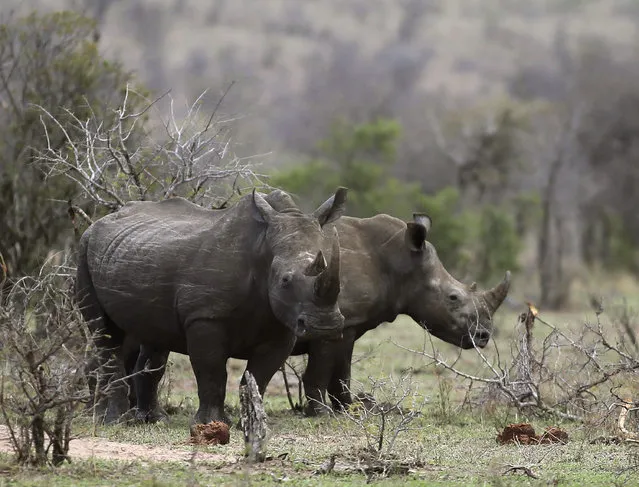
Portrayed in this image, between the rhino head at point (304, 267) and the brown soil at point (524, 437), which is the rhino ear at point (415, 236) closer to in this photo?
the rhino head at point (304, 267)

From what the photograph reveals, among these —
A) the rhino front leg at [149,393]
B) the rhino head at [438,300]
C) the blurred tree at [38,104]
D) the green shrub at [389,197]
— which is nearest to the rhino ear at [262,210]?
the rhino front leg at [149,393]

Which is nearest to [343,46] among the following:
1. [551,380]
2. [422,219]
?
[422,219]

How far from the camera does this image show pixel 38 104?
16250 mm

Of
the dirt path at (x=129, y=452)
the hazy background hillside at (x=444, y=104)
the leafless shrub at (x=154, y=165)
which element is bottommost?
the dirt path at (x=129, y=452)

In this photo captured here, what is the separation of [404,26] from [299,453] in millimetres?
83408

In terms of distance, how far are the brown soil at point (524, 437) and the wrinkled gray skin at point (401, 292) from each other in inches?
81.8

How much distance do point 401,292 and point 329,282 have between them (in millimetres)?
2850

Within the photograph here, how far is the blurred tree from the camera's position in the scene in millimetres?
16375

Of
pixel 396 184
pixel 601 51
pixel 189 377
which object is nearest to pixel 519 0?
pixel 601 51

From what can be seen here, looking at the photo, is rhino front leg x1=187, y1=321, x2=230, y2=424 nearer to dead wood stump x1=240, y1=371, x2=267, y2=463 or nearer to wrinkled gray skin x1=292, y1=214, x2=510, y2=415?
wrinkled gray skin x1=292, y1=214, x2=510, y2=415

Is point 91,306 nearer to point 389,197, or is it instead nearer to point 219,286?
point 219,286

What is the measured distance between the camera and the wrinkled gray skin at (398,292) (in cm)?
1223

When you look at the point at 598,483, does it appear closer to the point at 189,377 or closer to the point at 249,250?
the point at 249,250

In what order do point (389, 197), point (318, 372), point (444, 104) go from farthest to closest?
point (444, 104)
point (389, 197)
point (318, 372)
